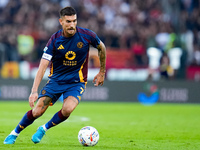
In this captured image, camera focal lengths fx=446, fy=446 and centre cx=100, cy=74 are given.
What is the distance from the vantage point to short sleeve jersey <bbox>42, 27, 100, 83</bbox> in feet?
23.7

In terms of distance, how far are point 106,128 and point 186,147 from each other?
3.22m

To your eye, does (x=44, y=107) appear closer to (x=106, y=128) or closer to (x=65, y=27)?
(x=65, y=27)

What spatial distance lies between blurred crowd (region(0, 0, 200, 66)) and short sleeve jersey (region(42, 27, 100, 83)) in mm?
12247

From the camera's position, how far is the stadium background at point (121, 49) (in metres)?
19.3

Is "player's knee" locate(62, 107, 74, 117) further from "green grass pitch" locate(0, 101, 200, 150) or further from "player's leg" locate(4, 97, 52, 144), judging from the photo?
"green grass pitch" locate(0, 101, 200, 150)

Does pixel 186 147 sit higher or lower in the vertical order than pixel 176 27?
lower

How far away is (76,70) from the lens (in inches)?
294

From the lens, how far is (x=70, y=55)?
731 cm

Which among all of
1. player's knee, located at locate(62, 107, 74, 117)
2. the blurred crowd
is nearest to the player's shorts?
player's knee, located at locate(62, 107, 74, 117)

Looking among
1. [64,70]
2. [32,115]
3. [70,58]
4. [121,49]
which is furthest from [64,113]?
[121,49]

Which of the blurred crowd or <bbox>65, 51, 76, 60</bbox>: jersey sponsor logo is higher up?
the blurred crowd

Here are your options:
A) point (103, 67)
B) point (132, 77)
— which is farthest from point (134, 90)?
point (103, 67)

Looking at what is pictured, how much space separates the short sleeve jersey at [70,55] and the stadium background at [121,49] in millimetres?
11568

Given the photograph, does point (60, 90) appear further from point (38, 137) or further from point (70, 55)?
point (38, 137)
